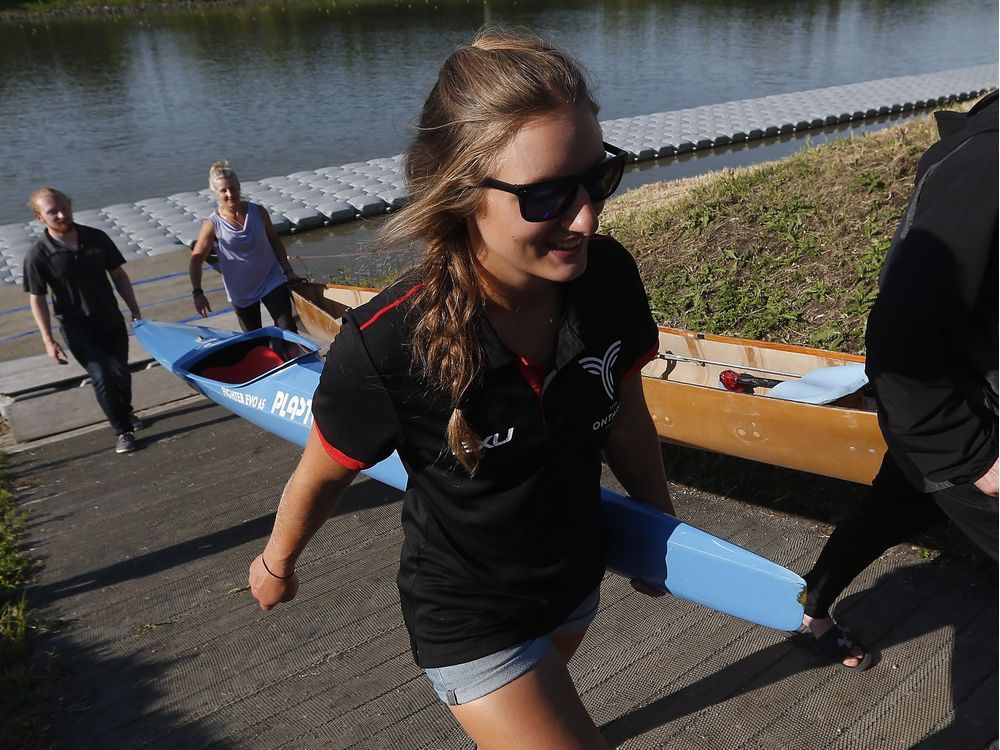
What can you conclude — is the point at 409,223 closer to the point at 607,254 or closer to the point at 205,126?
the point at 607,254

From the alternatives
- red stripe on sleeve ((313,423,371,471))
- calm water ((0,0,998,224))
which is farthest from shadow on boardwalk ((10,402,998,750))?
calm water ((0,0,998,224))

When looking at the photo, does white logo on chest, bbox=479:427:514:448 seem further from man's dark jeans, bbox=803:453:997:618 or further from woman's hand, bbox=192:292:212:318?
woman's hand, bbox=192:292:212:318

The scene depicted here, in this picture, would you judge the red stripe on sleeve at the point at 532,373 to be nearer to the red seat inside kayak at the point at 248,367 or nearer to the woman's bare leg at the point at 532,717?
the woman's bare leg at the point at 532,717

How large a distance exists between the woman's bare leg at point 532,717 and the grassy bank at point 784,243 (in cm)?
494

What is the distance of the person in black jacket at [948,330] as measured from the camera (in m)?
2.21

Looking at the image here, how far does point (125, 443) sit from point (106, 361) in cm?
63

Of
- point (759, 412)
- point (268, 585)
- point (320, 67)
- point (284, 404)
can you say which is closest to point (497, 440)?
point (268, 585)

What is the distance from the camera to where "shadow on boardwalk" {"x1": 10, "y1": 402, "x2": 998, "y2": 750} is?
134 inches

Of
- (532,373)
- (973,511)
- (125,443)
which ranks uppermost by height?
(532,373)

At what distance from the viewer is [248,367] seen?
21.5 ft

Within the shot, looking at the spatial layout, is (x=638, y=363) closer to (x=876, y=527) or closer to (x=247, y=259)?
(x=876, y=527)

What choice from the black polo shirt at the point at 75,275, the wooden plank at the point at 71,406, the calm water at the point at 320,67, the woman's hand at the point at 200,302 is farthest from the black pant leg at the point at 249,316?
the calm water at the point at 320,67

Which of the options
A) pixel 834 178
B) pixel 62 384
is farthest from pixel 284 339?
pixel 834 178

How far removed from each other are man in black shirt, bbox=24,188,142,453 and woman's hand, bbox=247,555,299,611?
469 centimetres
